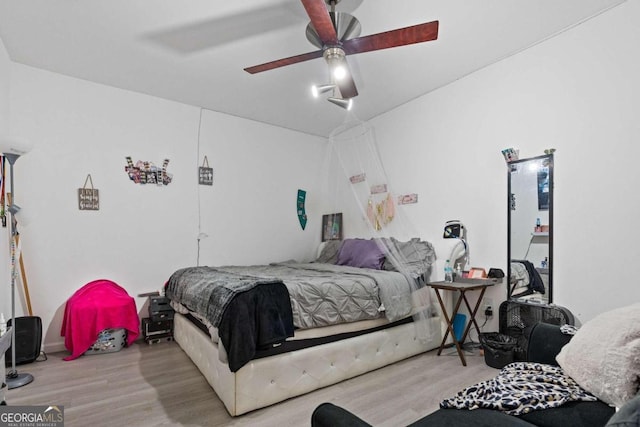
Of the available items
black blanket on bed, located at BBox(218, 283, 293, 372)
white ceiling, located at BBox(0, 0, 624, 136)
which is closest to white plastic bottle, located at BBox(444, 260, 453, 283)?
black blanket on bed, located at BBox(218, 283, 293, 372)

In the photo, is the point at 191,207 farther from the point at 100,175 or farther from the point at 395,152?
the point at 395,152

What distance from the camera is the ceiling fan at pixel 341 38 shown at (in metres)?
1.81

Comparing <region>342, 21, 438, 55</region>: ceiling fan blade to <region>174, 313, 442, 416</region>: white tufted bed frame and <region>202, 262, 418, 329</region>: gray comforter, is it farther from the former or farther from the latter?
<region>174, 313, 442, 416</region>: white tufted bed frame

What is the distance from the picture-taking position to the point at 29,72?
309cm

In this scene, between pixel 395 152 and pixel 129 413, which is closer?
pixel 129 413

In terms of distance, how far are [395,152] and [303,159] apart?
1.49m

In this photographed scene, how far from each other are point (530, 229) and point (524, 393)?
6.34 feet

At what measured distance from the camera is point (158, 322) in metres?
3.40

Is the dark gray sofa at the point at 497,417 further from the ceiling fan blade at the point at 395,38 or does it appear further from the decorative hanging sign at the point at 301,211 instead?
the decorative hanging sign at the point at 301,211

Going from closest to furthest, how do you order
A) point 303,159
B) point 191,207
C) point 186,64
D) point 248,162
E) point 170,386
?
point 170,386 < point 186,64 < point 191,207 < point 248,162 < point 303,159

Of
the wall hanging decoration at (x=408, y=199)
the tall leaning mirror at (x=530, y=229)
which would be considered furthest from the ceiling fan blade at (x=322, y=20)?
the wall hanging decoration at (x=408, y=199)

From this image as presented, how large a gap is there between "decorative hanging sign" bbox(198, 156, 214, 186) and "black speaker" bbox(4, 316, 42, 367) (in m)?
2.07

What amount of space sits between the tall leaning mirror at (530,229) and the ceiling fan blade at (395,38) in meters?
1.58

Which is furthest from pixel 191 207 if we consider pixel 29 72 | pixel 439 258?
pixel 439 258
